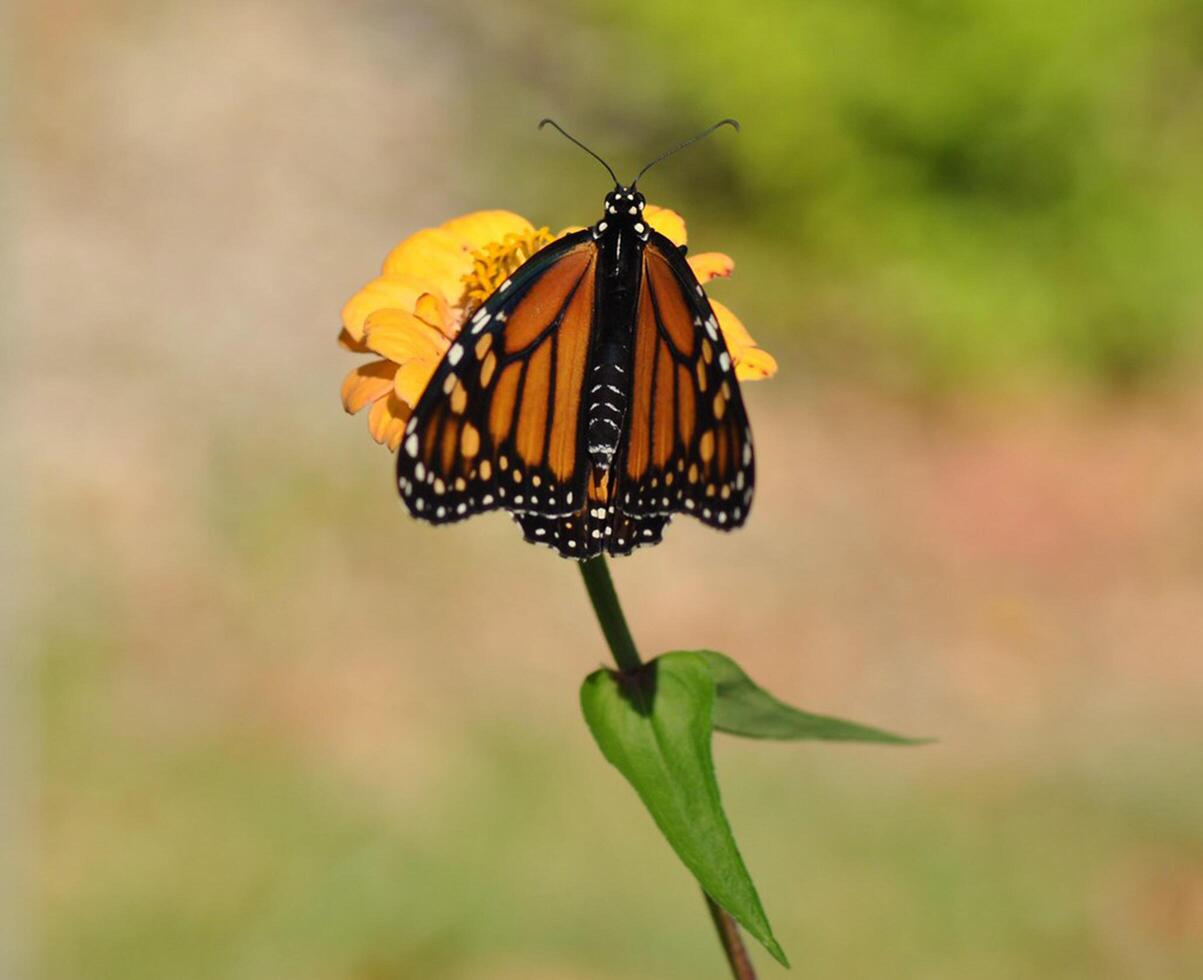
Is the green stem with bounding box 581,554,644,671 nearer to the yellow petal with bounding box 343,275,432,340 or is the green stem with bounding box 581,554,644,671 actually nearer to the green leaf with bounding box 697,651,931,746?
the green leaf with bounding box 697,651,931,746

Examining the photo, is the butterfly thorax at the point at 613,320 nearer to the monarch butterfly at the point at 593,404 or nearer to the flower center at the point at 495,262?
the monarch butterfly at the point at 593,404

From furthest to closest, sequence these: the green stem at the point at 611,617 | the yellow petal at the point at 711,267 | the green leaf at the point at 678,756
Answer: the yellow petal at the point at 711,267, the green stem at the point at 611,617, the green leaf at the point at 678,756

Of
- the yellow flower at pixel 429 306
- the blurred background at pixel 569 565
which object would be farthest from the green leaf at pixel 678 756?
Result: the blurred background at pixel 569 565

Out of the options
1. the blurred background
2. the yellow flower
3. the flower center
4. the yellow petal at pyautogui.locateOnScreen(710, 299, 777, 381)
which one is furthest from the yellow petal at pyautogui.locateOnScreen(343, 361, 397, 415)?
the blurred background

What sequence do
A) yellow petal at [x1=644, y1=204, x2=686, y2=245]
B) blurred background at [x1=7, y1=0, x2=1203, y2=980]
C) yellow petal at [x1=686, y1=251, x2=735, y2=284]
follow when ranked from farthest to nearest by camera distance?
blurred background at [x1=7, y1=0, x2=1203, y2=980], yellow petal at [x1=644, y1=204, x2=686, y2=245], yellow petal at [x1=686, y1=251, x2=735, y2=284]

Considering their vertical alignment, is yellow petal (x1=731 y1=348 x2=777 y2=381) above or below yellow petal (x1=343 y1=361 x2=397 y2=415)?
below

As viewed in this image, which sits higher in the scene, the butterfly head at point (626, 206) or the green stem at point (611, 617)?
the butterfly head at point (626, 206)

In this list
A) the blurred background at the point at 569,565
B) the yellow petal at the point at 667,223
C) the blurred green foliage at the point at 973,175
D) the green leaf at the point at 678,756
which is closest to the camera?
the green leaf at the point at 678,756

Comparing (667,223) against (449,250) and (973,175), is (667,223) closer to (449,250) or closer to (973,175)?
(449,250)
